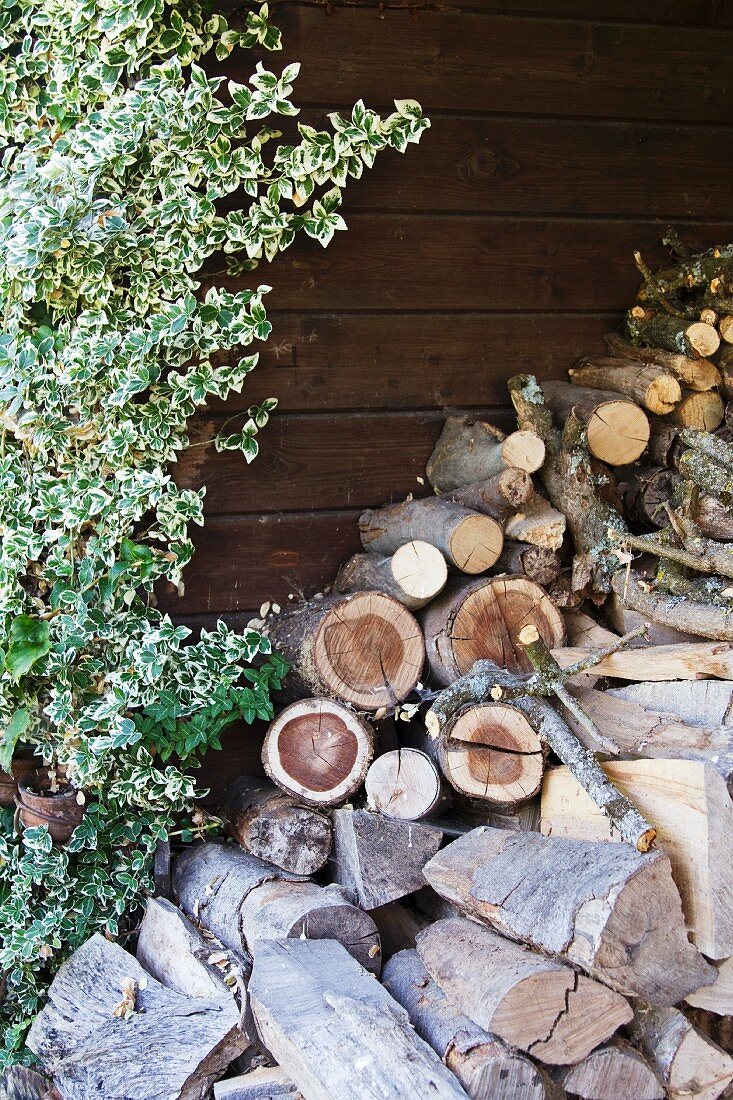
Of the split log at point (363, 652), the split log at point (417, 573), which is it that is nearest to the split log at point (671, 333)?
the split log at point (417, 573)

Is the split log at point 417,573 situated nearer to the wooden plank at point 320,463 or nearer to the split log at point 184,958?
the wooden plank at point 320,463

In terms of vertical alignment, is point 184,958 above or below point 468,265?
below

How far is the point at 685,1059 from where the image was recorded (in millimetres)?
1810

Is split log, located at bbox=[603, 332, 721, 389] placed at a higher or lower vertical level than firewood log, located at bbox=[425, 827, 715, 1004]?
higher

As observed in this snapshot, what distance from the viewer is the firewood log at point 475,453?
2.76m

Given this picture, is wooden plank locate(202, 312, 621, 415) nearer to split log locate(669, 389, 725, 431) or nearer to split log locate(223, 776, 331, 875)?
split log locate(669, 389, 725, 431)

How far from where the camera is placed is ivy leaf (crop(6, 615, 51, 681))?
2.50m

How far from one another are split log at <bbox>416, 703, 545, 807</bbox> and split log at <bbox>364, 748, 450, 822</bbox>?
0.08m

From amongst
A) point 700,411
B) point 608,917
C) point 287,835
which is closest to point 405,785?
point 287,835

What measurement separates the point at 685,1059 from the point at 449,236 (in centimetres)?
225

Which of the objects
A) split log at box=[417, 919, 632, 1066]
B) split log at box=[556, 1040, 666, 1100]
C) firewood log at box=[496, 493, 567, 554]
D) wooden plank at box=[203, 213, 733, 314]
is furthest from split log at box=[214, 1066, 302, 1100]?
wooden plank at box=[203, 213, 733, 314]

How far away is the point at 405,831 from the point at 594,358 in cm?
162

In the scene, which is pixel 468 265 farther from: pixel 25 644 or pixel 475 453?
pixel 25 644

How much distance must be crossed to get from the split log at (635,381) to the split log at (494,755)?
1.09m
